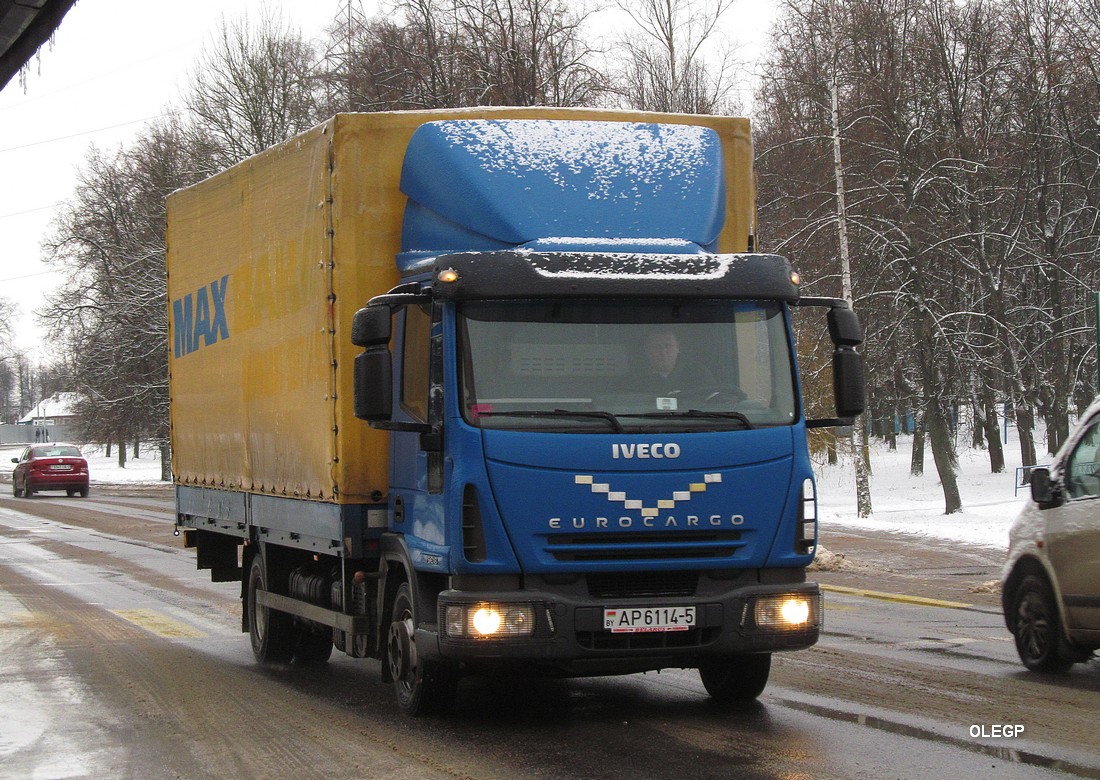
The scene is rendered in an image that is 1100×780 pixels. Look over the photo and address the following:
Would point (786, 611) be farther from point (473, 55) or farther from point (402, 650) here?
point (473, 55)

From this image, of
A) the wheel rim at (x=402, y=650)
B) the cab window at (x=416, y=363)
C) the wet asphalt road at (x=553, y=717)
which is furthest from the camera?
the wheel rim at (x=402, y=650)

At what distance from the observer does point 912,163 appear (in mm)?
30766

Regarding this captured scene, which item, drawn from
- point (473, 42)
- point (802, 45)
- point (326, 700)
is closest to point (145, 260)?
point (473, 42)

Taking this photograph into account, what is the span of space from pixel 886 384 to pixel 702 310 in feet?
90.0

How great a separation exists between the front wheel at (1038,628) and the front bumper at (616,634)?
2513mm

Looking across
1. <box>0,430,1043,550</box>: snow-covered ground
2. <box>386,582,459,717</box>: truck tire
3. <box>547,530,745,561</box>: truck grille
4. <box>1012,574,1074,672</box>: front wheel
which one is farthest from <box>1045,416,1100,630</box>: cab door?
<box>0,430,1043,550</box>: snow-covered ground

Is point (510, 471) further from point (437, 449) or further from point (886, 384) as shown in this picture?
point (886, 384)

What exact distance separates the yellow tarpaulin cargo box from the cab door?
2.60 m

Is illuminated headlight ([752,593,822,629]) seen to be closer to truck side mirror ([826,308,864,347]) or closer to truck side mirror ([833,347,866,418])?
truck side mirror ([833,347,866,418])

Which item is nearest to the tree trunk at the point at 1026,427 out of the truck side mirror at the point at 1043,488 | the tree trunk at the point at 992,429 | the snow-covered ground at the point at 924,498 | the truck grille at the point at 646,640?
the tree trunk at the point at 992,429

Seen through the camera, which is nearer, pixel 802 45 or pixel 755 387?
pixel 755 387

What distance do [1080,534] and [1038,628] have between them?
769 millimetres

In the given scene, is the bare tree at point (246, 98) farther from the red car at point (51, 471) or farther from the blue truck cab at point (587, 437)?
the blue truck cab at point (587, 437)

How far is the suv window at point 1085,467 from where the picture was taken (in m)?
9.09
